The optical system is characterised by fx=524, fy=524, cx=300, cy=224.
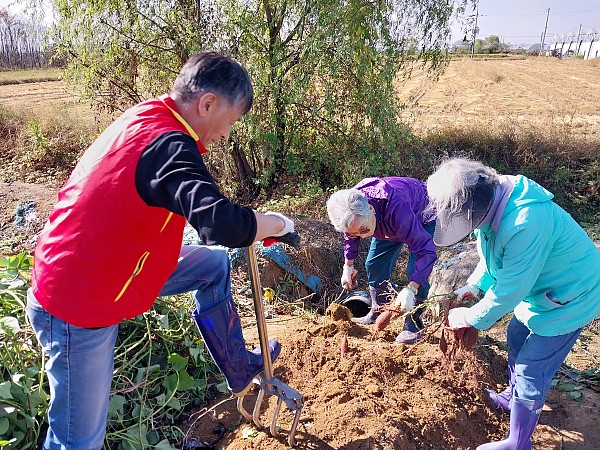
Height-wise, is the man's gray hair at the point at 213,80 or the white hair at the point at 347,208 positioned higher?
the man's gray hair at the point at 213,80

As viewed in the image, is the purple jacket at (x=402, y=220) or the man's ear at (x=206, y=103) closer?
the man's ear at (x=206, y=103)

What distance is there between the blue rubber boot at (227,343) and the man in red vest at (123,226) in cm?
41

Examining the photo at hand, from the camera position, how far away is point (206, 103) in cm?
182

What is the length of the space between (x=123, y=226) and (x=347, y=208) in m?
1.62

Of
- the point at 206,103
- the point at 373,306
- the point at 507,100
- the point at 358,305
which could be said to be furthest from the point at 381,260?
the point at 507,100

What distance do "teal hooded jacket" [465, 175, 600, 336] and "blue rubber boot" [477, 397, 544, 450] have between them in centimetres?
35

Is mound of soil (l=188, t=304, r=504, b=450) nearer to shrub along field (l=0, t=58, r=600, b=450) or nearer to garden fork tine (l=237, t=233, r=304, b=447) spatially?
shrub along field (l=0, t=58, r=600, b=450)

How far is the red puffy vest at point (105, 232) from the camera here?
5.43 feet

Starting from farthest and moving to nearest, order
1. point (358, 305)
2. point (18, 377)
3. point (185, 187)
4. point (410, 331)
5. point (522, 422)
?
point (358, 305), point (410, 331), point (522, 422), point (18, 377), point (185, 187)

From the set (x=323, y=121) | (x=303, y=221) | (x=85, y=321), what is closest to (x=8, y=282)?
(x=85, y=321)

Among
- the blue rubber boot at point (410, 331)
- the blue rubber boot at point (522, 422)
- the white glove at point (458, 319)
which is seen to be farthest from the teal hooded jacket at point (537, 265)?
the blue rubber boot at point (410, 331)

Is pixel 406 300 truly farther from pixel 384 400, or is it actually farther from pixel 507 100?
pixel 507 100

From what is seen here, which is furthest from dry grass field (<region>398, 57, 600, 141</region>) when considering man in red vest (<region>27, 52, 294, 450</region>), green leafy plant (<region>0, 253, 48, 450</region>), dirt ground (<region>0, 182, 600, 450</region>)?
man in red vest (<region>27, 52, 294, 450</region>)

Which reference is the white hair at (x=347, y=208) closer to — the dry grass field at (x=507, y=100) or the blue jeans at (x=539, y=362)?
the blue jeans at (x=539, y=362)
